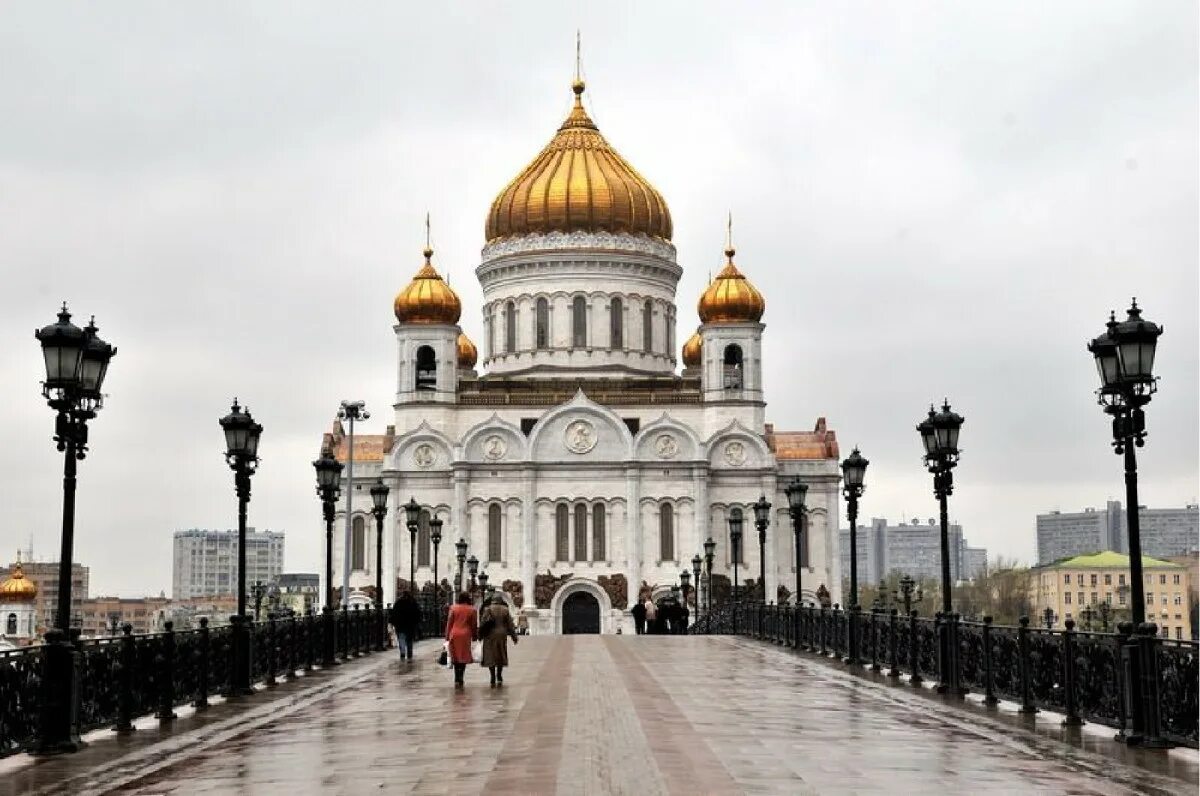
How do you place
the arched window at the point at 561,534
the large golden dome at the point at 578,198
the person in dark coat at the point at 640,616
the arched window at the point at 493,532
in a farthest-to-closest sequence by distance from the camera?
the large golden dome at the point at 578,198, the arched window at the point at 561,534, the arched window at the point at 493,532, the person in dark coat at the point at 640,616

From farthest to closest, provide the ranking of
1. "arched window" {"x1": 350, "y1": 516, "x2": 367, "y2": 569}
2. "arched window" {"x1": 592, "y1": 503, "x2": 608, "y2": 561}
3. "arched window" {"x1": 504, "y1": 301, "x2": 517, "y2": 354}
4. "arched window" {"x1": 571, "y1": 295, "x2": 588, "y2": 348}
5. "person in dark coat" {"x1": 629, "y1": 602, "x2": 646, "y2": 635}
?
"arched window" {"x1": 504, "y1": 301, "x2": 517, "y2": 354}, "arched window" {"x1": 571, "y1": 295, "x2": 588, "y2": 348}, "arched window" {"x1": 350, "y1": 516, "x2": 367, "y2": 569}, "arched window" {"x1": 592, "y1": 503, "x2": 608, "y2": 561}, "person in dark coat" {"x1": 629, "y1": 602, "x2": 646, "y2": 635}

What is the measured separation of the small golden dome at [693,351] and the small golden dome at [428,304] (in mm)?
13542

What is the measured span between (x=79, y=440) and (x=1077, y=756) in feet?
32.6

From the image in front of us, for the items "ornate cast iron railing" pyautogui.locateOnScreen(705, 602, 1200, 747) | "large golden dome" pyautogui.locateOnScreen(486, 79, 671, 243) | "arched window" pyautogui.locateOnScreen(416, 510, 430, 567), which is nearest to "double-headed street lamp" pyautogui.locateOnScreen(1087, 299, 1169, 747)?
"ornate cast iron railing" pyautogui.locateOnScreen(705, 602, 1200, 747)

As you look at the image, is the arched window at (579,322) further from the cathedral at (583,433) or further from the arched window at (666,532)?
the arched window at (666,532)

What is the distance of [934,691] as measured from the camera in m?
23.2

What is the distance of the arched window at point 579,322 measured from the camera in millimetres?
82625

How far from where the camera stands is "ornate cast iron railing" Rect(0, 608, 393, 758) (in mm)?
15383

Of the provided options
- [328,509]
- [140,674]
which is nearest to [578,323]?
[328,509]

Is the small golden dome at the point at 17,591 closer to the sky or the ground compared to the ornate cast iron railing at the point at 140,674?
closer to the sky

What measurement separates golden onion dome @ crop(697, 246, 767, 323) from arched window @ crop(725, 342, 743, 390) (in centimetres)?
153

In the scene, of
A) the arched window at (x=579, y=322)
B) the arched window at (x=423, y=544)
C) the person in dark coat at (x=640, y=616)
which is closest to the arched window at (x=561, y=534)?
the arched window at (x=423, y=544)

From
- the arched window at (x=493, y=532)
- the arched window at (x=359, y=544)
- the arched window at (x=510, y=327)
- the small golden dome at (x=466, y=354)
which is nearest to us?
the arched window at (x=493, y=532)

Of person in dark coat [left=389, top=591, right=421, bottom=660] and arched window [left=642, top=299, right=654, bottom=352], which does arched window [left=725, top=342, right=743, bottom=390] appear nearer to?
arched window [left=642, top=299, right=654, bottom=352]
